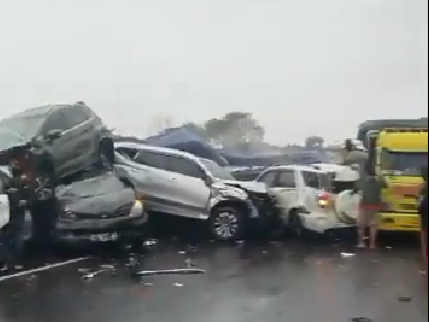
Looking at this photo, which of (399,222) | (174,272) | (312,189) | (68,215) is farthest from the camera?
(68,215)

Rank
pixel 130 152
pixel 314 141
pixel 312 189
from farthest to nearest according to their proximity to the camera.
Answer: pixel 130 152 < pixel 312 189 < pixel 314 141

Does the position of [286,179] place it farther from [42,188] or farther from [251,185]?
[42,188]

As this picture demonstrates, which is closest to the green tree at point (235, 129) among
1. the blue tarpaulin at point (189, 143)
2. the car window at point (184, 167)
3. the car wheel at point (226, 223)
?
the blue tarpaulin at point (189, 143)

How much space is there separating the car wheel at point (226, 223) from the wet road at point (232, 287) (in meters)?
0.08

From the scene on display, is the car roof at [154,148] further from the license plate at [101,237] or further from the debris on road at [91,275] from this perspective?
the debris on road at [91,275]

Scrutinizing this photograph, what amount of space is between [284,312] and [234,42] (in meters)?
1.73

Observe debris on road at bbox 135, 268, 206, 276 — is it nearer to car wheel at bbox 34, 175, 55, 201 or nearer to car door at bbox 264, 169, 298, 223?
car door at bbox 264, 169, 298, 223

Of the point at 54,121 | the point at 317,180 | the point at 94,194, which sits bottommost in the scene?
the point at 94,194

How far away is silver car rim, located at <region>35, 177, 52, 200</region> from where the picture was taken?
5957 millimetres

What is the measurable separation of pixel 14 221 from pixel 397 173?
278 centimetres

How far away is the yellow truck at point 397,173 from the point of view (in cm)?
459

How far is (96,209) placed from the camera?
20.0ft

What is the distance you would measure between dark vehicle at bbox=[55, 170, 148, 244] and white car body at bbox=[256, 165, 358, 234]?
3.30 feet

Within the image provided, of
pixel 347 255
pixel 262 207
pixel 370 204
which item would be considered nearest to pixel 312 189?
pixel 262 207
